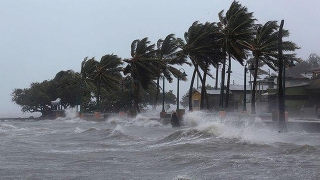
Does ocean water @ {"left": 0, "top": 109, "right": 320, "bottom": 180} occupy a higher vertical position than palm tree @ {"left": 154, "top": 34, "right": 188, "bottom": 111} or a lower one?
lower

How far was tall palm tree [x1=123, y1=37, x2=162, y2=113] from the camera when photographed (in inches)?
1874

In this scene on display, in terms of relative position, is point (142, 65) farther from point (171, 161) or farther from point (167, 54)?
point (171, 161)

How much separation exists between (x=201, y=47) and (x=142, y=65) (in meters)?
9.56

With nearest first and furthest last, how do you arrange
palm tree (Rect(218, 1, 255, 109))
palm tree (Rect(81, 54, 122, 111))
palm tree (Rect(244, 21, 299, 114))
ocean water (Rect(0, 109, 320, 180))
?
ocean water (Rect(0, 109, 320, 180)) → palm tree (Rect(244, 21, 299, 114)) → palm tree (Rect(218, 1, 255, 109)) → palm tree (Rect(81, 54, 122, 111))

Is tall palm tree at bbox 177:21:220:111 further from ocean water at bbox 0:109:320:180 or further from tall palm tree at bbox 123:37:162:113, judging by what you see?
ocean water at bbox 0:109:320:180

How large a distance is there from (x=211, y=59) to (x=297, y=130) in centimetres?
1814

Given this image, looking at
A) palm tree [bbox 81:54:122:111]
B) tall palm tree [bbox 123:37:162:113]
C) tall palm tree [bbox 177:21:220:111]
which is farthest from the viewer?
palm tree [bbox 81:54:122:111]

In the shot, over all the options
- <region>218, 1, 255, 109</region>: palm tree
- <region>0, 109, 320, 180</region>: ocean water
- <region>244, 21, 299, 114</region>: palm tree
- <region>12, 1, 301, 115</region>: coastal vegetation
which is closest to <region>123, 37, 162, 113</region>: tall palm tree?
<region>12, 1, 301, 115</region>: coastal vegetation

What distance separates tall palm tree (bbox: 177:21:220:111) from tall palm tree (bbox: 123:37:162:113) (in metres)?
6.79

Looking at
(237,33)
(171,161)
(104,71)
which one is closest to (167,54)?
(104,71)

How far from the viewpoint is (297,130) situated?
23422 mm

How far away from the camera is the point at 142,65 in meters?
47.8

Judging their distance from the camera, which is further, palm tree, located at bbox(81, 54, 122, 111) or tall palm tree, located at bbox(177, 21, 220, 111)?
palm tree, located at bbox(81, 54, 122, 111)

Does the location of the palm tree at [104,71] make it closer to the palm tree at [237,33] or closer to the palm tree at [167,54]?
the palm tree at [167,54]
